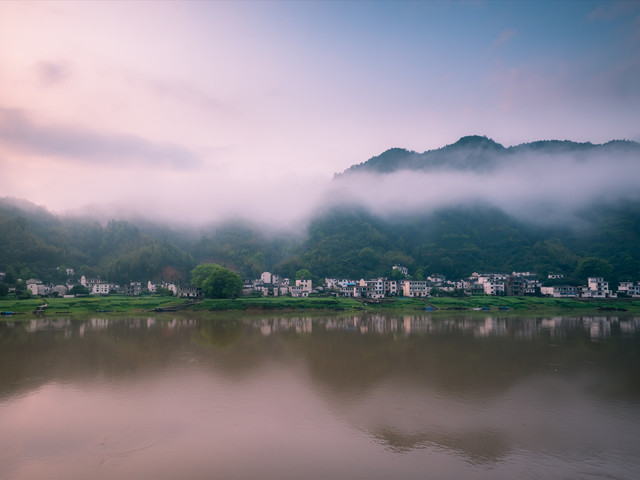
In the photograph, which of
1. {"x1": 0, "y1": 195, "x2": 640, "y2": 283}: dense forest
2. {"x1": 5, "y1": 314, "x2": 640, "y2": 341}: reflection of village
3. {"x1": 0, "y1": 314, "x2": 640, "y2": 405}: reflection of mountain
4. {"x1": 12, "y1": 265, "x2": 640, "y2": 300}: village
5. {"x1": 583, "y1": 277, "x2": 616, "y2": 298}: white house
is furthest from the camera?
{"x1": 0, "y1": 195, "x2": 640, "y2": 283}: dense forest

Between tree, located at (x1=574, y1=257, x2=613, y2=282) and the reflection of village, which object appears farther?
tree, located at (x1=574, y1=257, x2=613, y2=282)

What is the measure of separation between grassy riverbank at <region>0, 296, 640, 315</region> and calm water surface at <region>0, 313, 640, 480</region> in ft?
84.4

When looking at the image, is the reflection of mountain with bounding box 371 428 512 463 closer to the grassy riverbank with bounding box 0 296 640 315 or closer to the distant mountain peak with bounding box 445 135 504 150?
the grassy riverbank with bounding box 0 296 640 315

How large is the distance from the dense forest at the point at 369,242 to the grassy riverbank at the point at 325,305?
762 inches

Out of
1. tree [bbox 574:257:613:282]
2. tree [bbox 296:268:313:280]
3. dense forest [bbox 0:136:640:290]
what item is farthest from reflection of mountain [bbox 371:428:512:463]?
tree [bbox 574:257:613:282]

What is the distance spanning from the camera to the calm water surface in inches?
400

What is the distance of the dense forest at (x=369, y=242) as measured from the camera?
296 ft

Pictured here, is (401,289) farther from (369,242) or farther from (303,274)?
(369,242)

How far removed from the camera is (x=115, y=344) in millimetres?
28047

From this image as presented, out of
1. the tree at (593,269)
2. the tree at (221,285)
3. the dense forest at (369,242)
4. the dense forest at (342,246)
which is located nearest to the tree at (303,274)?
the dense forest at (342,246)

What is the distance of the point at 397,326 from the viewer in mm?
38812

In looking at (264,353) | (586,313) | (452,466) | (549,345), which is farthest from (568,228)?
(452,466)

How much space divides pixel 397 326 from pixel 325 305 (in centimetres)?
2089

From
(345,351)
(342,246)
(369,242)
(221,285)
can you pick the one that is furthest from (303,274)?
(345,351)
